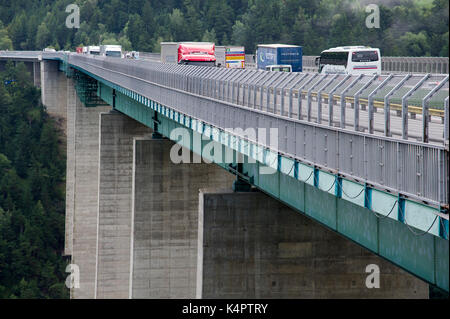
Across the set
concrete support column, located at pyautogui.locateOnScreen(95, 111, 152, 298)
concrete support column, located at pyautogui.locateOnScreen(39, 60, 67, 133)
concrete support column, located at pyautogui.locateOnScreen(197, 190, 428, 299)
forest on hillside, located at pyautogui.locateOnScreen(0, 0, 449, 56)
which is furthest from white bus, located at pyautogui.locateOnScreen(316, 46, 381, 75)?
concrete support column, located at pyautogui.locateOnScreen(39, 60, 67, 133)

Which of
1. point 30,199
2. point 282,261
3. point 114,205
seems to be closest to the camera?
point 282,261

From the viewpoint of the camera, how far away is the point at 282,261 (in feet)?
83.5

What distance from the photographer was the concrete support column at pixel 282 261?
993 inches

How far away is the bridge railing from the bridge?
31mm

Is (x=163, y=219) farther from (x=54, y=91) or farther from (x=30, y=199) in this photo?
(x=54, y=91)

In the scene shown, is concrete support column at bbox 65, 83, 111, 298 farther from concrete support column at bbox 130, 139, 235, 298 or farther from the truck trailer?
concrete support column at bbox 130, 139, 235, 298

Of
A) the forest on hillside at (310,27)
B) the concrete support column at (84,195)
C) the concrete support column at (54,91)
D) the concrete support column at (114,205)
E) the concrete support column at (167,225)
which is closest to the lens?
the concrete support column at (167,225)

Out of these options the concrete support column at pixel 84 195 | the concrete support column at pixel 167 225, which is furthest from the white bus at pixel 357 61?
the concrete support column at pixel 84 195

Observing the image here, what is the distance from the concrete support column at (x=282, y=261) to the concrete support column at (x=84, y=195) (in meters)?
31.5

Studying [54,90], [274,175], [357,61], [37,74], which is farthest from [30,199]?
[274,175]

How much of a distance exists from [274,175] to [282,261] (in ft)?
14.5

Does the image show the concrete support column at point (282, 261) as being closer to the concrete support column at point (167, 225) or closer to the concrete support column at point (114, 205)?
the concrete support column at point (167, 225)

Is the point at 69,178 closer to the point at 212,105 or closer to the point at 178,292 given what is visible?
the point at 178,292
